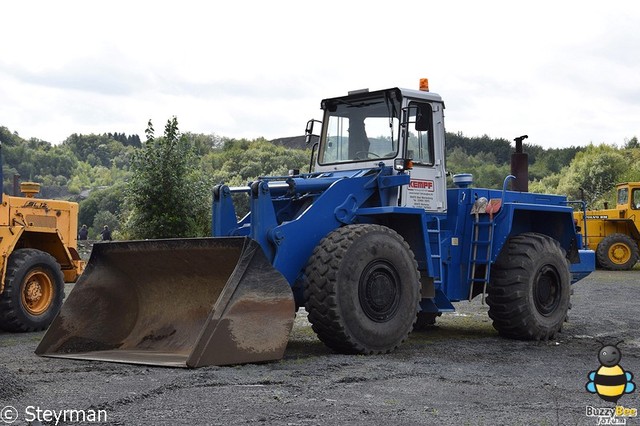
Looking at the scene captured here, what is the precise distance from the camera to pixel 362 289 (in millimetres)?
8555

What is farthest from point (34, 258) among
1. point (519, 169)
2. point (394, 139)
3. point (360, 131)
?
point (519, 169)

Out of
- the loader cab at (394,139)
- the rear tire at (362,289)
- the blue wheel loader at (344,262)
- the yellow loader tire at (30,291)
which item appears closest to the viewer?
the blue wheel loader at (344,262)

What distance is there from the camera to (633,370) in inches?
320

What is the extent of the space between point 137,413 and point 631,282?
18.2 metres

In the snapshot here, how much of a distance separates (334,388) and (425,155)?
4122 mm

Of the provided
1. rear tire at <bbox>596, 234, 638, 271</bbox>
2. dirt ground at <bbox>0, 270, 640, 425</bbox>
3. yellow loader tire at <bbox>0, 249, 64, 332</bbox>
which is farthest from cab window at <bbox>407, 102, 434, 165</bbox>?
rear tire at <bbox>596, 234, 638, 271</bbox>

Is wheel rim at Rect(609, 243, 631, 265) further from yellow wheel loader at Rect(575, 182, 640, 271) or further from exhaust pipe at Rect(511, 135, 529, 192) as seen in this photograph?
exhaust pipe at Rect(511, 135, 529, 192)

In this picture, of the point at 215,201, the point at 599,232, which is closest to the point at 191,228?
the point at 599,232

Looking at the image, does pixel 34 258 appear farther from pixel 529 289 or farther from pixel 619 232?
pixel 619 232

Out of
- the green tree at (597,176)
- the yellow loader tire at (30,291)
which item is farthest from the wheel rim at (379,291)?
the green tree at (597,176)

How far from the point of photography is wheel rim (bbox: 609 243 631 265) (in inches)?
1047

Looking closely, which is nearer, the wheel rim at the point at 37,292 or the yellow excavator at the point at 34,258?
the yellow excavator at the point at 34,258

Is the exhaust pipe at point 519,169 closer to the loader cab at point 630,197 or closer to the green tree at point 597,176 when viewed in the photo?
the loader cab at point 630,197

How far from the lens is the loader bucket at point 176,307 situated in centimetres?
758
